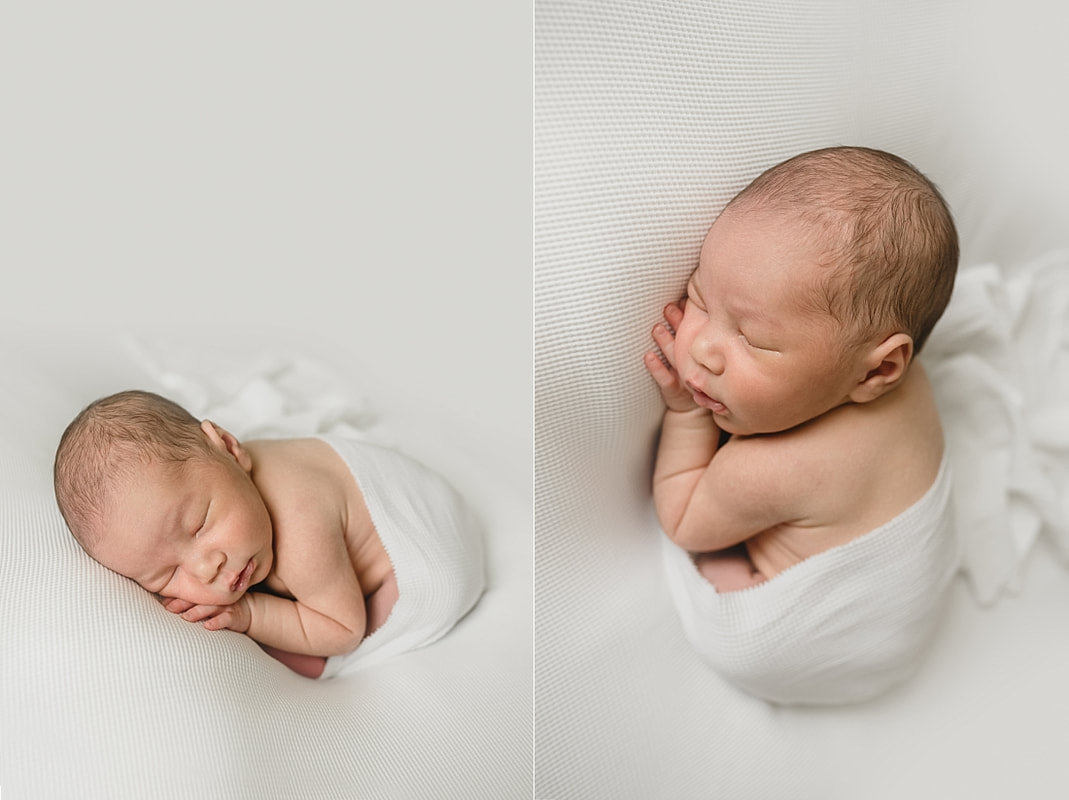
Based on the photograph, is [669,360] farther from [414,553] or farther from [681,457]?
[414,553]

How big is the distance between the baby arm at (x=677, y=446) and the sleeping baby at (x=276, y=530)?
0.28 meters

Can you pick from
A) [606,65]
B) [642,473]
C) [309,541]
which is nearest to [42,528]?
[309,541]

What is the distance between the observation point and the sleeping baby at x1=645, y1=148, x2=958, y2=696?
0.78 metres

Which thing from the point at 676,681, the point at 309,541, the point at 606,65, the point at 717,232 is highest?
the point at 606,65

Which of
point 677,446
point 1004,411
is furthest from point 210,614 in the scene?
point 1004,411

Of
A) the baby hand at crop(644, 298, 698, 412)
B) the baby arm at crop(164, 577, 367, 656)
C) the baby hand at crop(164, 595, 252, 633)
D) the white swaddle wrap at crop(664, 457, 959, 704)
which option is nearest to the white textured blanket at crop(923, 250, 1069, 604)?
the white swaddle wrap at crop(664, 457, 959, 704)

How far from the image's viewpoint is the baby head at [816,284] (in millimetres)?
771

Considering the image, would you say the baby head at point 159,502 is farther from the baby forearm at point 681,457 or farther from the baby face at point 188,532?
the baby forearm at point 681,457

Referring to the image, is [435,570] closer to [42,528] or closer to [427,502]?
[427,502]

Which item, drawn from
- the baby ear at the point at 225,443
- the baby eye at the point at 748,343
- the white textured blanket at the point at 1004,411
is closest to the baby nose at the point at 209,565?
the baby ear at the point at 225,443

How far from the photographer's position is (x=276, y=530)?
1067 millimetres

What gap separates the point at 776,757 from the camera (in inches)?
41.1

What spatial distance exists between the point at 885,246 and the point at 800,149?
0.57 ft

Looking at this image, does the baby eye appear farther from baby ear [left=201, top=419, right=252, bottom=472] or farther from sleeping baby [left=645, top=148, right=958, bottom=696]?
baby ear [left=201, top=419, right=252, bottom=472]
